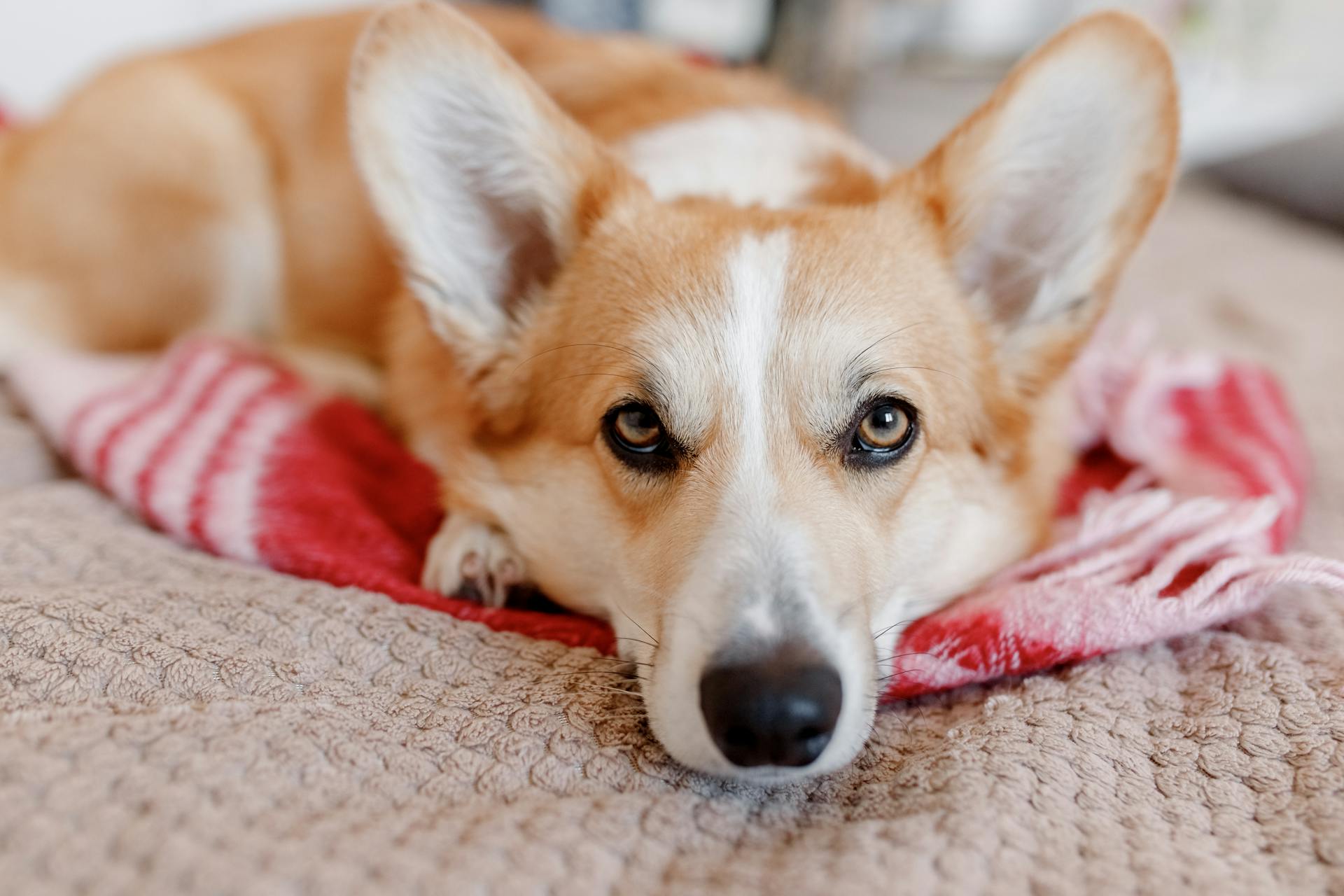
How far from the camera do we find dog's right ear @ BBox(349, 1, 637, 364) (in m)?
1.39

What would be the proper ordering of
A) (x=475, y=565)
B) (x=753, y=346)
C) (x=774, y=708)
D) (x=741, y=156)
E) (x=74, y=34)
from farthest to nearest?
(x=74, y=34), (x=741, y=156), (x=475, y=565), (x=753, y=346), (x=774, y=708)

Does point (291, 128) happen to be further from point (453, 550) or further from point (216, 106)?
point (453, 550)

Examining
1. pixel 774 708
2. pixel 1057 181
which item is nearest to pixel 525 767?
pixel 774 708

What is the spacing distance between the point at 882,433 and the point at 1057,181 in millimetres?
505

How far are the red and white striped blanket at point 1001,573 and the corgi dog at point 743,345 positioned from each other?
0.31 ft

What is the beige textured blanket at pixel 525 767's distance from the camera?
2.81ft

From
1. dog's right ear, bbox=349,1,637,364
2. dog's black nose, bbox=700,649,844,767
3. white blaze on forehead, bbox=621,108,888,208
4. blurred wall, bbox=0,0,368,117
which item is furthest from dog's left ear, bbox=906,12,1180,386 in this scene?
blurred wall, bbox=0,0,368,117

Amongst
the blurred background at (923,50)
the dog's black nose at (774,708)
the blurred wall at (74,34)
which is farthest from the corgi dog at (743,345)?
the blurred wall at (74,34)

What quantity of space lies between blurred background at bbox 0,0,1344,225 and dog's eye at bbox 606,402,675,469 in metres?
2.18

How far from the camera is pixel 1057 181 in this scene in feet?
4.82

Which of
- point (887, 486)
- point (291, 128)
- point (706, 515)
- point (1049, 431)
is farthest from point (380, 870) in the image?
point (291, 128)

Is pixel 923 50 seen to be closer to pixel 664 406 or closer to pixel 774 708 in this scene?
pixel 664 406

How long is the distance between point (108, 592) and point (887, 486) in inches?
38.9

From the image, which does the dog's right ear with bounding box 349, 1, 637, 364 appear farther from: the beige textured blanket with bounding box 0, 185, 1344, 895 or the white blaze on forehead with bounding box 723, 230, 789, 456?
the beige textured blanket with bounding box 0, 185, 1344, 895
